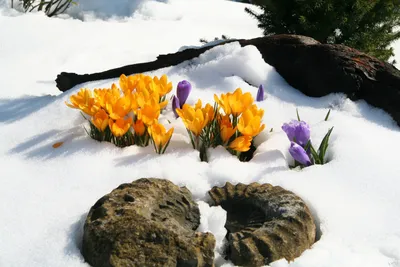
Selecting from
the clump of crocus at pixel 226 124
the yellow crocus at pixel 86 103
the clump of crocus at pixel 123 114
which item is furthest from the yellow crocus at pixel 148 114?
the yellow crocus at pixel 86 103

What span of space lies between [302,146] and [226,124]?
1.08 feet

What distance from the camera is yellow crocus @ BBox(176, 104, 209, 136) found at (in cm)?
207

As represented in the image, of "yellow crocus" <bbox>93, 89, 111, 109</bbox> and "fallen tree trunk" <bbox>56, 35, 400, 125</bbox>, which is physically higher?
"fallen tree trunk" <bbox>56, 35, 400, 125</bbox>

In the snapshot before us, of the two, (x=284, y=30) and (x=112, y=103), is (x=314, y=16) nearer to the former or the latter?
(x=284, y=30)

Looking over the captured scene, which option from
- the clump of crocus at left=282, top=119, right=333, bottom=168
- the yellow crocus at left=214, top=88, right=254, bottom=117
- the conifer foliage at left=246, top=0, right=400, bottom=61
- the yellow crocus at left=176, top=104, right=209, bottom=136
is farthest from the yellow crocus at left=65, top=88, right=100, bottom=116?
the conifer foliage at left=246, top=0, right=400, bottom=61

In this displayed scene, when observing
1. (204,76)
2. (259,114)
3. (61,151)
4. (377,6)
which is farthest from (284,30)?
(61,151)

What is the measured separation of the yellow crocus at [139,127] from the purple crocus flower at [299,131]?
0.60 metres

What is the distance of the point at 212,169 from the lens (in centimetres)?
203

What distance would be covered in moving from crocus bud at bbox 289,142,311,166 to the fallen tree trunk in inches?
31.2

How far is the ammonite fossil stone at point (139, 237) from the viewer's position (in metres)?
1.48

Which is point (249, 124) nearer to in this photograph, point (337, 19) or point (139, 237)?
point (139, 237)

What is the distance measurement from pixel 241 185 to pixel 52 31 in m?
3.69

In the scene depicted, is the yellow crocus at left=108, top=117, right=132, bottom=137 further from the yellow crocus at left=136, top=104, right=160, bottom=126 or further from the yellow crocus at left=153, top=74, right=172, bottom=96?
the yellow crocus at left=153, top=74, right=172, bottom=96

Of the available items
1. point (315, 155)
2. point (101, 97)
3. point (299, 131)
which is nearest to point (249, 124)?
point (299, 131)
